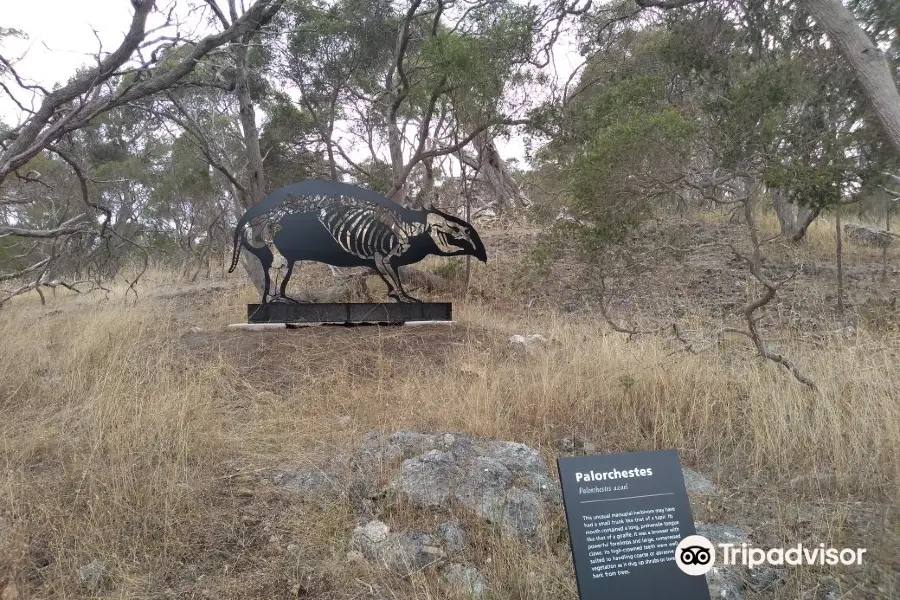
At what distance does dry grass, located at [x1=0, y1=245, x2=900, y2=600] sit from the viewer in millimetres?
2873

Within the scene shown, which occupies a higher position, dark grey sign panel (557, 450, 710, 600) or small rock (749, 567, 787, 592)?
dark grey sign panel (557, 450, 710, 600)

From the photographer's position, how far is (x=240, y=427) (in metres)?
4.79

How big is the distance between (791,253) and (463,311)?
748 cm

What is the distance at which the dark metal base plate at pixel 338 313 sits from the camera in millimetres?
8094

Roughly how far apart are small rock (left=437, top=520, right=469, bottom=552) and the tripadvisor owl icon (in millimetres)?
1151

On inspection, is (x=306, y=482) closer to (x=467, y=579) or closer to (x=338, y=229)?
(x=467, y=579)

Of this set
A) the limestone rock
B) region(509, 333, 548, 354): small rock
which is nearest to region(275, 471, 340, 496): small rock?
the limestone rock

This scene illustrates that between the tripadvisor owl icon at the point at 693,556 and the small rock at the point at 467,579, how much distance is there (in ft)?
2.95

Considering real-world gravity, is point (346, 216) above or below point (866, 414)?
above

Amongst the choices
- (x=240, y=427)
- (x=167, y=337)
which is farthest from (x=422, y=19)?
(x=240, y=427)

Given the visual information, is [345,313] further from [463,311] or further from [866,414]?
[866,414]

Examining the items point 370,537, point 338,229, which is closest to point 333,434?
point 370,537

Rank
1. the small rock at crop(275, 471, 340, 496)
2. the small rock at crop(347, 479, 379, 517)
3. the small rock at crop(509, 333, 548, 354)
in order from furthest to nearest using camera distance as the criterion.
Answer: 1. the small rock at crop(509, 333, 548, 354)
2. the small rock at crop(275, 471, 340, 496)
3. the small rock at crop(347, 479, 379, 517)

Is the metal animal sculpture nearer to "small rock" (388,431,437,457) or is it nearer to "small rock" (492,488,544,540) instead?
"small rock" (388,431,437,457)
